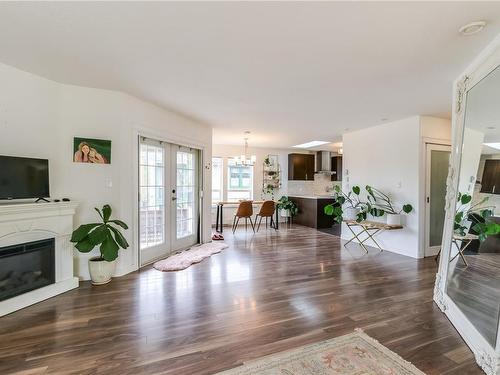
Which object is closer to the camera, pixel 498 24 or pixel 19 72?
pixel 498 24

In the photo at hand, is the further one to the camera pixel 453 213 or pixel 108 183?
pixel 108 183

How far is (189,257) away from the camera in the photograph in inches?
168

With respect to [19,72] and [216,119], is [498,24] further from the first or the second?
[19,72]

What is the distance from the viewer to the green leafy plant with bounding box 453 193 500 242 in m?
2.28

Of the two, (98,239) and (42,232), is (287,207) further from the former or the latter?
(42,232)

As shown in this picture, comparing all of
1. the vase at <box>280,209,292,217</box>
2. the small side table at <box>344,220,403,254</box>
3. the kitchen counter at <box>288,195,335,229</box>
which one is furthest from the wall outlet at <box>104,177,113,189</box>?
the vase at <box>280,209,292,217</box>

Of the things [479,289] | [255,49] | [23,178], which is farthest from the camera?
[23,178]

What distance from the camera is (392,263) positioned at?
413 cm

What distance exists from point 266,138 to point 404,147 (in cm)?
308

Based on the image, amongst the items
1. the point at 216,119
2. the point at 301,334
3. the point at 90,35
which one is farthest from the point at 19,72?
the point at 301,334

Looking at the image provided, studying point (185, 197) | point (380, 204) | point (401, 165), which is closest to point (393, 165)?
point (401, 165)

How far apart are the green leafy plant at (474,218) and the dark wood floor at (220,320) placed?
2.79ft

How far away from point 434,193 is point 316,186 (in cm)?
436

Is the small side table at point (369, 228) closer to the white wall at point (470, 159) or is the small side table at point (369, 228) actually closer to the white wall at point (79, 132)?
the white wall at point (470, 159)
